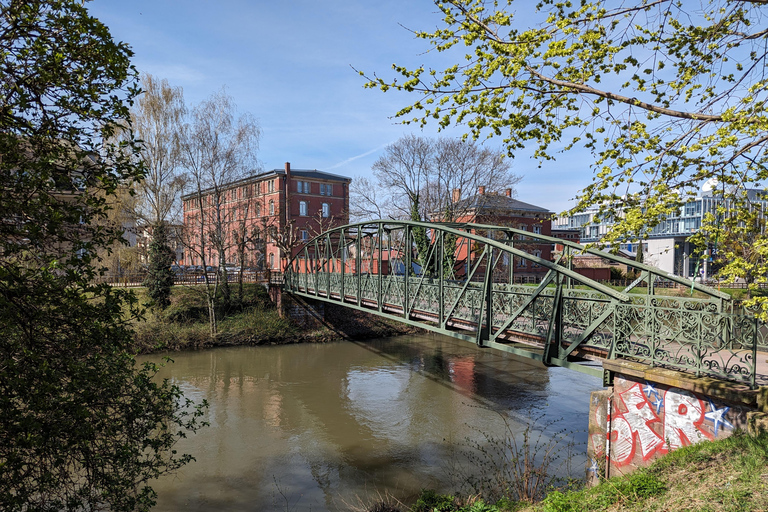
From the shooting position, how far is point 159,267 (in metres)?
24.4

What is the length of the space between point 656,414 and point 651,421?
177 mm

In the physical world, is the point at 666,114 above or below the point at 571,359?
above

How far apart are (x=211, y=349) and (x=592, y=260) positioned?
38.9 m

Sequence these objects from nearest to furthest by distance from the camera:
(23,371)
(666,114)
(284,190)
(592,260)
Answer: (23,371), (666,114), (284,190), (592,260)

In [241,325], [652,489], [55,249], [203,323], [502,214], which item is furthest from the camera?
[502,214]

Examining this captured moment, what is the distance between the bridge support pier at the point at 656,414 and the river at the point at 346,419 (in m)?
2.33

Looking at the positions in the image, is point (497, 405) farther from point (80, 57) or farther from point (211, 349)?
point (211, 349)

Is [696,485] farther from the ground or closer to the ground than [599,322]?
closer to the ground

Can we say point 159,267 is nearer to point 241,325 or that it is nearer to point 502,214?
point 241,325

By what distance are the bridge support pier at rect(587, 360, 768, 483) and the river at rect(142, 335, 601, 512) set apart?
2326 mm

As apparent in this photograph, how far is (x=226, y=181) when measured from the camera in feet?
83.4

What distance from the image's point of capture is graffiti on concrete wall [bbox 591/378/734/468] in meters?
6.73

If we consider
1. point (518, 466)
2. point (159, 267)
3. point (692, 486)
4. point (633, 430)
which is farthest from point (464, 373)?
point (159, 267)

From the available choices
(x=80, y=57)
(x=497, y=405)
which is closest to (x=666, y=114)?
(x=80, y=57)
